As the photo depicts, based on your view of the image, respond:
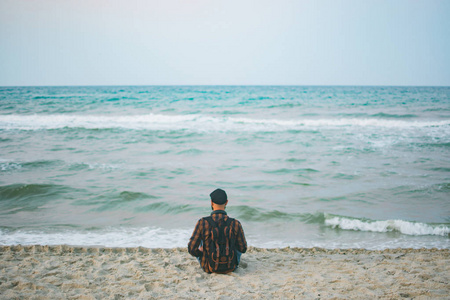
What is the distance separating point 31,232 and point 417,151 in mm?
13207

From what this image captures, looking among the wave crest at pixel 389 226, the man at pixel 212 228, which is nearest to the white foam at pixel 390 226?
the wave crest at pixel 389 226

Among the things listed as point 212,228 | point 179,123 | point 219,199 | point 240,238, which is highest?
point 179,123

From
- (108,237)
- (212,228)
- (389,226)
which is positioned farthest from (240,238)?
(389,226)

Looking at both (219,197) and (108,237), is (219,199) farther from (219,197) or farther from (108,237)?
(108,237)

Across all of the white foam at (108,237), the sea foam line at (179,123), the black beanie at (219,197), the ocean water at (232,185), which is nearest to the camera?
the black beanie at (219,197)

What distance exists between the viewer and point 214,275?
152 inches

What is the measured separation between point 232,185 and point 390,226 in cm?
395

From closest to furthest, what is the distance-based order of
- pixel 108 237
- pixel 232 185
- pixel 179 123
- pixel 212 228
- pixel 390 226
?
pixel 212 228 < pixel 108 237 < pixel 390 226 < pixel 232 185 < pixel 179 123

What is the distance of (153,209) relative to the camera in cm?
692

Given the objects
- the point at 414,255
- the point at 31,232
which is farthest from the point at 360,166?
the point at 31,232

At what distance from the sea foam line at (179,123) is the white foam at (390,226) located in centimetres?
1262

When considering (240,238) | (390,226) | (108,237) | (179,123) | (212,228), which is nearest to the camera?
(212,228)

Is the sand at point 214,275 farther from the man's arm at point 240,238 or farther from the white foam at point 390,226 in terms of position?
the white foam at point 390,226

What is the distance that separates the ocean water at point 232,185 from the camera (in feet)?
19.0
